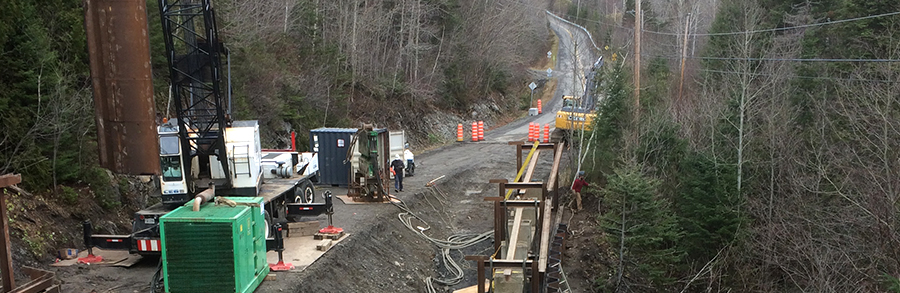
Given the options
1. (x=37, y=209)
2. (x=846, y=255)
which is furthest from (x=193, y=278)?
(x=846, y=255)

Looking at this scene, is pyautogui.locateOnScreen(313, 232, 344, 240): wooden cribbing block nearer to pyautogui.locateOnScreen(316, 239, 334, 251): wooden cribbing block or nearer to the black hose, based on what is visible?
pyautogui.locateOnScreen(316, 239, 334, 251): wooden cribbing block

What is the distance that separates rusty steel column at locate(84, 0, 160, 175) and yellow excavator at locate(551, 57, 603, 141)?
16.5 m

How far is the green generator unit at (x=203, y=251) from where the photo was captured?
1038cm

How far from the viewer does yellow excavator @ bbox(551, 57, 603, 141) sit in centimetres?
2665

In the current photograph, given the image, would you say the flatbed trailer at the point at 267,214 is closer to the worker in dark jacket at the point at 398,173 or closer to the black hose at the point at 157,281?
the black hose at the point at 157,281

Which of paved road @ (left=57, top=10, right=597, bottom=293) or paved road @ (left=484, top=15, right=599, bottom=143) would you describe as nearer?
paved road @ (left=57, top=10, right=597, bottom=293)

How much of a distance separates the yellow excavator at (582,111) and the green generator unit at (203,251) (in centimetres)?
1635

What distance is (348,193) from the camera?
71.3ft

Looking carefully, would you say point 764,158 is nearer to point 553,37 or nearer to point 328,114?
point 328,114

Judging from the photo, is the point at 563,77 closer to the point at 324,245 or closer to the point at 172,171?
the point at 324,245

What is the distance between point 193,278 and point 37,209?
5.76 meters

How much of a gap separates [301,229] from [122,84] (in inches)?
247

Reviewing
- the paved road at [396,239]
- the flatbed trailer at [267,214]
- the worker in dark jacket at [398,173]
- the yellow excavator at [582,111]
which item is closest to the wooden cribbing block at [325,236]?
the paved road at [396,239]

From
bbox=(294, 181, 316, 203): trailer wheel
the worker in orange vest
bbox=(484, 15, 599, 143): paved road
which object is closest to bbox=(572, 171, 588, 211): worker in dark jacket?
bbox=(484, 15, 599, 143): paved road
